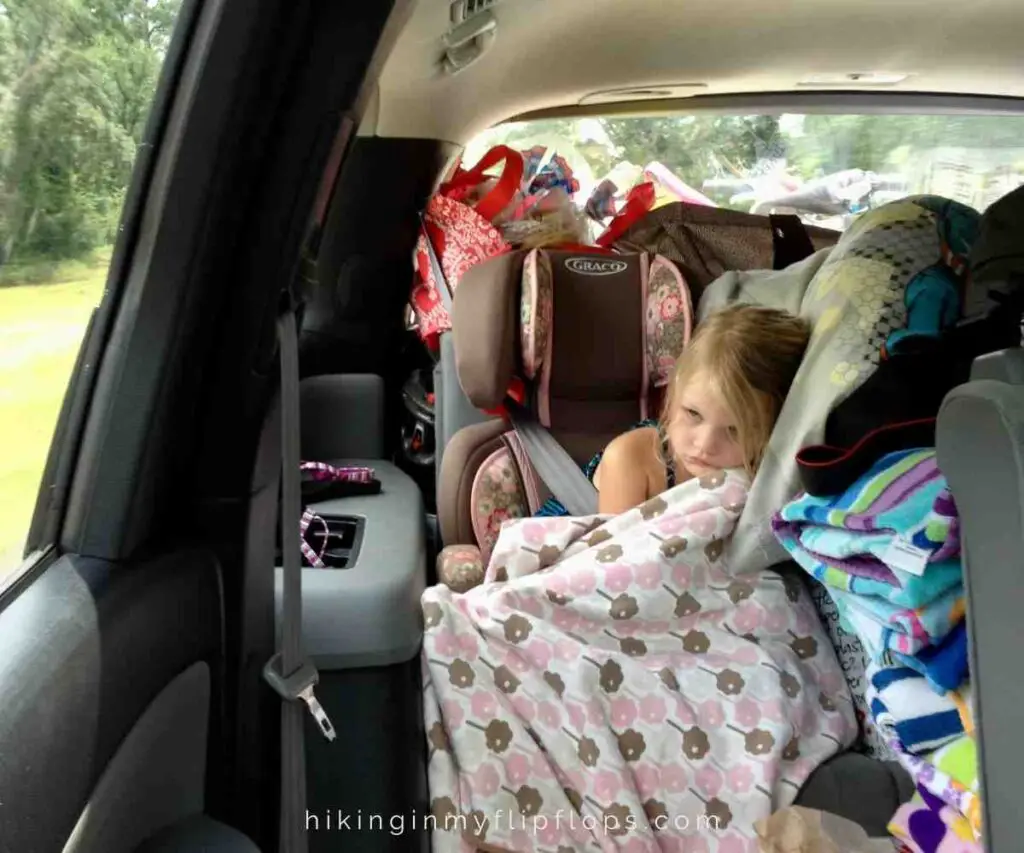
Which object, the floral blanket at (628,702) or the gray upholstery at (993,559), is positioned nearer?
the gray upholstery at (993,559)

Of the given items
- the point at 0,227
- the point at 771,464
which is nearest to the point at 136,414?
the point at 0,227

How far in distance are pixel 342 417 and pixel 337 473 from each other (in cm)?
28

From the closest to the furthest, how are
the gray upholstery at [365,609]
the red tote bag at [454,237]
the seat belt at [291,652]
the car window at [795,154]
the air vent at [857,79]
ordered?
the seat belt at [291,652]
the gray upholstery at [365,609]
the red tote bag at [454,237]
the air vent at [857,79]
the car window at [795,154]

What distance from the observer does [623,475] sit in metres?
1.67

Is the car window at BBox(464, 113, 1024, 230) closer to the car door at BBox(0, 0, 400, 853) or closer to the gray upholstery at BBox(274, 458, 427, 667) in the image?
the gray upholstery at BBox(274, 458, 427, 667)

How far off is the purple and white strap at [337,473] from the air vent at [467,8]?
0.91 m

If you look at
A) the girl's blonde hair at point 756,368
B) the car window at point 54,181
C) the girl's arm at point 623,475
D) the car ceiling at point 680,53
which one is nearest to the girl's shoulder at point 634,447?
the girl's arm at point 623,475

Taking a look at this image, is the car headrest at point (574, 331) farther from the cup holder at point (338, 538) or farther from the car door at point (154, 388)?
the car door at point (154, 388)

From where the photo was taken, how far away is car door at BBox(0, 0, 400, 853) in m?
0.62

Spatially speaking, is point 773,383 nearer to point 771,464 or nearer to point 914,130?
point 771,464

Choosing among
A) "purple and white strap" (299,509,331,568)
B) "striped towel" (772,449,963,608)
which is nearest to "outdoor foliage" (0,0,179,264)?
"purple and white strap" (299,509,331,568)

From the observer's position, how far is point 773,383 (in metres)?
1.45

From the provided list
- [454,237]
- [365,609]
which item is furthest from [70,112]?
[454,237]

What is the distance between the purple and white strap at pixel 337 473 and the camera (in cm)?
150
